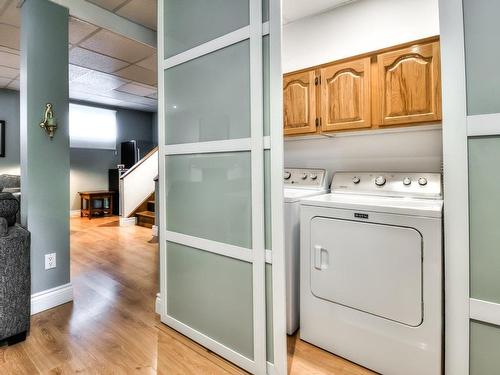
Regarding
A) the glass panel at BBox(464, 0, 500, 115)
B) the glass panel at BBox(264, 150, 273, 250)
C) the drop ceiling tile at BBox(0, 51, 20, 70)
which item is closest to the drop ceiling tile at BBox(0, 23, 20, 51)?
the drop ceiling tile at BBox(0, 51, 20, 70)

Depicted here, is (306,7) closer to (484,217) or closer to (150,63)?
(484,217)

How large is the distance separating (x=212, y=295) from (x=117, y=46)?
323 cm

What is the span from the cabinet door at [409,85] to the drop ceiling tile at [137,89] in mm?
4514

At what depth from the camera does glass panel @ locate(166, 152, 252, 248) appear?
1593mm

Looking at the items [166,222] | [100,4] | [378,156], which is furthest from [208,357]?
[100,4]

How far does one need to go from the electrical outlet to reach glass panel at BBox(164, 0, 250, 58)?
5.86 feet

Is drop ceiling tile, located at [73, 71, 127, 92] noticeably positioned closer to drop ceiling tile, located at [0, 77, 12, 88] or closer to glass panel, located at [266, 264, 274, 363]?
drop ceiling tile, located at [0, 77, 12, 88]

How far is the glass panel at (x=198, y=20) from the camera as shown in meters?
1.59

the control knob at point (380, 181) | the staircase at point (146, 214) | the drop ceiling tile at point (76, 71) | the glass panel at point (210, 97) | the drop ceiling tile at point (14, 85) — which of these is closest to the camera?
the glass panel at point (210, 97)

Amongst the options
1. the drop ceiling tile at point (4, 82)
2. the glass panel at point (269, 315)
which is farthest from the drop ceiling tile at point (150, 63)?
the glass panel at point (269, 315)

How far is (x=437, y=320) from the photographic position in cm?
140

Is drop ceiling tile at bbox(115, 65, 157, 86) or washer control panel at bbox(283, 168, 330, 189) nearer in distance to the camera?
washer control panel at bbox(283, 168, 330, 189)

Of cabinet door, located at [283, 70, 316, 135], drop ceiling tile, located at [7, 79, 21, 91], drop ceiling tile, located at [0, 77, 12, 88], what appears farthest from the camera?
drop ceiling tile, located at [7, 79, 21, 91]

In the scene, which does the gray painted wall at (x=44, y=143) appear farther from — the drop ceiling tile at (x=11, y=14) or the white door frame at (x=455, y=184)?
the white door frame at (x=455, y=184)
